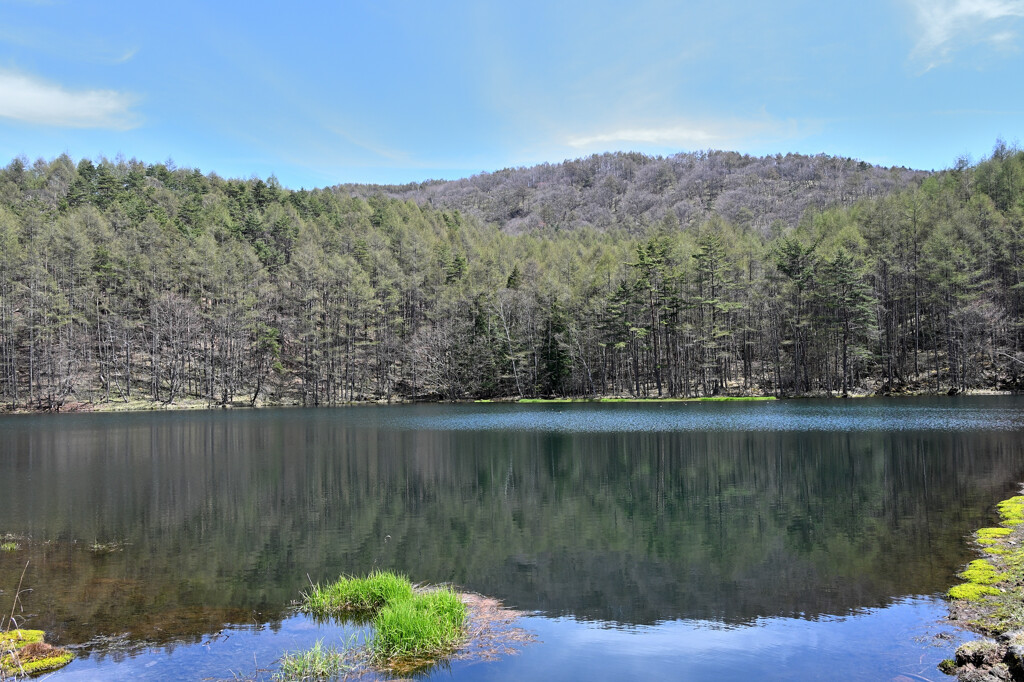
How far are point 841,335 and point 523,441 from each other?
158 feet

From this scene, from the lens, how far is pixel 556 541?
48.4 ft

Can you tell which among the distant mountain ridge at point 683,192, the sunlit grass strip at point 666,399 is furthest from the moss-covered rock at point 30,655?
the distant mountain ridge at point 683,192

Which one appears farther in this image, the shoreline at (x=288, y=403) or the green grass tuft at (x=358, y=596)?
the shoreline at (x=288, y=403)

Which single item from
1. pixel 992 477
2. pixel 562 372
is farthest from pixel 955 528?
pixel 562 372

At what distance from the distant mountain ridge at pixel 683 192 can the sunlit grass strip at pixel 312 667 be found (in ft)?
434

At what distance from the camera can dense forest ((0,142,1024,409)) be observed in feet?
220

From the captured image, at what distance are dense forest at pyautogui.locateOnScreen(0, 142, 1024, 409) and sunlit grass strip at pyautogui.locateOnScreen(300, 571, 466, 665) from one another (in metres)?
62.9

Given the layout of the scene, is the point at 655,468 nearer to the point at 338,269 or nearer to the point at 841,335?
the point at 841,335

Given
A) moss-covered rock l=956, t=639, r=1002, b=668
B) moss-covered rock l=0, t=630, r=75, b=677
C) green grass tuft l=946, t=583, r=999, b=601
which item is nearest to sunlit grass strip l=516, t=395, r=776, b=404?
green grass tuft l=946, t=583, r=999, b=601

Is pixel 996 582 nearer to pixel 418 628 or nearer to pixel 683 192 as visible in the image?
pixel 418 628

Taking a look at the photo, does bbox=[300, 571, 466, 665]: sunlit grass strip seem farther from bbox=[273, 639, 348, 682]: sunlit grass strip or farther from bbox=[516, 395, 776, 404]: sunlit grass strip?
bbox=[516, 395, 776, 404]: sunlit grass strip

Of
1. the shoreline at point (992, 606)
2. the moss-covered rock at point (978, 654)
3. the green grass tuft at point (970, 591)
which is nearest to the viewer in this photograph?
the shoreline at point (992, 606)

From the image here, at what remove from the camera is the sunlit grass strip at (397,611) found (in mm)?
8555

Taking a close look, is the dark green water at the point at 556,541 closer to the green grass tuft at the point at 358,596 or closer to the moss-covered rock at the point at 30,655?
the moss-covered rock at the point at 30,655
